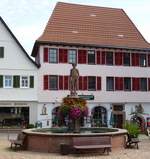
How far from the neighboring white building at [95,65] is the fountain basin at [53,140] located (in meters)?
23.6

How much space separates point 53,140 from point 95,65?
27.8 m

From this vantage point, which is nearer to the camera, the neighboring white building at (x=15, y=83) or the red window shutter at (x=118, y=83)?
the neighboring white building at (x=15, y=83)

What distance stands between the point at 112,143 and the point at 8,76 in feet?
81.8

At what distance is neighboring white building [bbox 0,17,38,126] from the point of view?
148 feet

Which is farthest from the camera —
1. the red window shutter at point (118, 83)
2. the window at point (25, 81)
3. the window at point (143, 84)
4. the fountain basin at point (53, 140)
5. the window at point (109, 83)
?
the window at point (143, 84)

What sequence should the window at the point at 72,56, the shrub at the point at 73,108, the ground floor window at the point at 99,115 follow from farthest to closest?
the ground floor window at the point at 99,115
the window at the point at 72,56
the shrub at the point at 73,108

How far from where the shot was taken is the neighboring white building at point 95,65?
153 feet

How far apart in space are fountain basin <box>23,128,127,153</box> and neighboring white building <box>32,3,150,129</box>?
23.6 meters

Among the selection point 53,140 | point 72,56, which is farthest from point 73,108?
point 72,56

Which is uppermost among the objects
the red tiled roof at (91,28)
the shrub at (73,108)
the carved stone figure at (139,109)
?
the red tiled roof at (91,28)

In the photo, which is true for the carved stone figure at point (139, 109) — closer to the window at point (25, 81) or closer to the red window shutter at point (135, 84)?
the red window shutter at point (135, 84)

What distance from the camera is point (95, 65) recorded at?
48406 millimetres

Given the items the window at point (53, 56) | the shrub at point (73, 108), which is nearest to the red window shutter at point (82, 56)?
the window at point (53, 56)

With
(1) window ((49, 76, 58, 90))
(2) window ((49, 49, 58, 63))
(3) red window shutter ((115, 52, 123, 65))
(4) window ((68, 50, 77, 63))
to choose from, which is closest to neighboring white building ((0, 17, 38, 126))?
(1) window ((49, 76, 58, 90))
